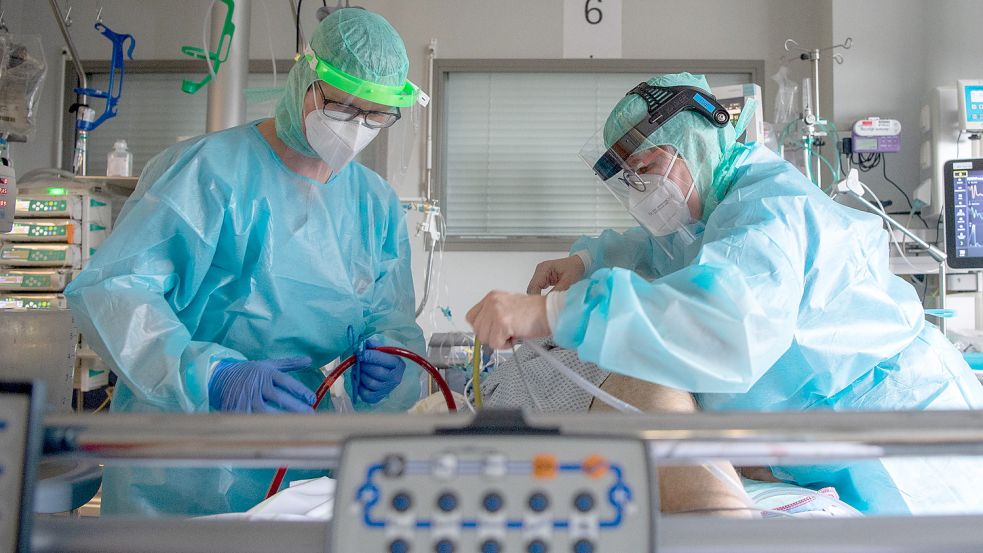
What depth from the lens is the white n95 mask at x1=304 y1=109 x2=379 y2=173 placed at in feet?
4.55

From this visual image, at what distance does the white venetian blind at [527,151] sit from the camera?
419cm

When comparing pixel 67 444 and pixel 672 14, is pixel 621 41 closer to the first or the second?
pixel 672 14

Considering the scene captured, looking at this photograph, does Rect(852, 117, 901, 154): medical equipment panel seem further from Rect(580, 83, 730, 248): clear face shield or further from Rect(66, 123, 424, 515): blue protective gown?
Rect(66, 123, 424, 515): blue protective gown

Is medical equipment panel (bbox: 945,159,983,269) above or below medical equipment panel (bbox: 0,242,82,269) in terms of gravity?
above

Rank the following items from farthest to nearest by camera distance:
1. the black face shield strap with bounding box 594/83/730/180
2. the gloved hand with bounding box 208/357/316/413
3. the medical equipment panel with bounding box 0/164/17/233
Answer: the medical equipment panel with bounding box 0/164/17/233
the black face shield strap with bounding box 594/83/730/180
the gloved hand with bounding box 208/357/316/413

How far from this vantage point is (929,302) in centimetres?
338

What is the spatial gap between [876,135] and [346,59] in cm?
293

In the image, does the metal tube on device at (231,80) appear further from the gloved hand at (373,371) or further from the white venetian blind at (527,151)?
the gloved hand at (373,371)

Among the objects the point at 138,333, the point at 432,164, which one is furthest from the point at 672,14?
the point at 138,333

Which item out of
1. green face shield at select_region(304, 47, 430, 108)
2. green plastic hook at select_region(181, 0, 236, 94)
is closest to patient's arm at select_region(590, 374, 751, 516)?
green face shield at select_region(304, 47, 430, 108)

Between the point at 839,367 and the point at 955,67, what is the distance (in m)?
3.29

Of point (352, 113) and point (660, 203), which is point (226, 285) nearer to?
point (352, 113)

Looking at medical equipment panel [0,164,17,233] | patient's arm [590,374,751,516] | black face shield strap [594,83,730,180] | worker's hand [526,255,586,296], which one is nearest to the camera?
patient's arm [590,374,751,516]

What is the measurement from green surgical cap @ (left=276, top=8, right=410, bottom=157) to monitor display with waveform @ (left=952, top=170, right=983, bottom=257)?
212 centimetres
